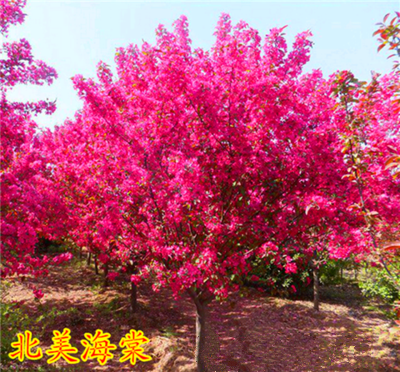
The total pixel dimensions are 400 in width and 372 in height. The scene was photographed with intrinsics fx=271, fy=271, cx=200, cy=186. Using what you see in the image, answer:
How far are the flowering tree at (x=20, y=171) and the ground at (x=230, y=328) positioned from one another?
70.5 inches

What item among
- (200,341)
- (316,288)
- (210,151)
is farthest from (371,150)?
(316,288)

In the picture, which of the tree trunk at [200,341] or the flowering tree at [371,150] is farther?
the tree trunk at [200,341]

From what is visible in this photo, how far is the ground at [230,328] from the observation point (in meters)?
6.46

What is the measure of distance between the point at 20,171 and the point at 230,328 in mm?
7194

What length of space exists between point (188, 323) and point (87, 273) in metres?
6.06

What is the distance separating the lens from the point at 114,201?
4938 millimetres

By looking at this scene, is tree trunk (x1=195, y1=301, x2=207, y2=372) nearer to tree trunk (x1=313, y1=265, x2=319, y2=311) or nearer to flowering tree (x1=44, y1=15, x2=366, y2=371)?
flowering tree (x1=44, y1=15, x2=366, y2=371)

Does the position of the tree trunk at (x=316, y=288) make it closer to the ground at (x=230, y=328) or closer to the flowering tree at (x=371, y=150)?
the ground at (x=230, y=328)

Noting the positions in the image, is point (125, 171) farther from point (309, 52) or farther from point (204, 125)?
point (309, 52)

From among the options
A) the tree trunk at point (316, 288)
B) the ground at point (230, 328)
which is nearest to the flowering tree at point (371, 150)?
the ground at point (230, 328)

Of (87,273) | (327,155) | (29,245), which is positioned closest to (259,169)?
(327,155)

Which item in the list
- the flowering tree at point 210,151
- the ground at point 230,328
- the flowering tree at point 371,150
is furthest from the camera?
the ground at point 230,328

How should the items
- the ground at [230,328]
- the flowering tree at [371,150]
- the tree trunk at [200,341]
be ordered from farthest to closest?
the ground at [230,328] → the tree trunk at [200,341] → the flowering tree at [371,150]

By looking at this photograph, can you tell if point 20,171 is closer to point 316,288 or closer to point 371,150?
point 371,150
